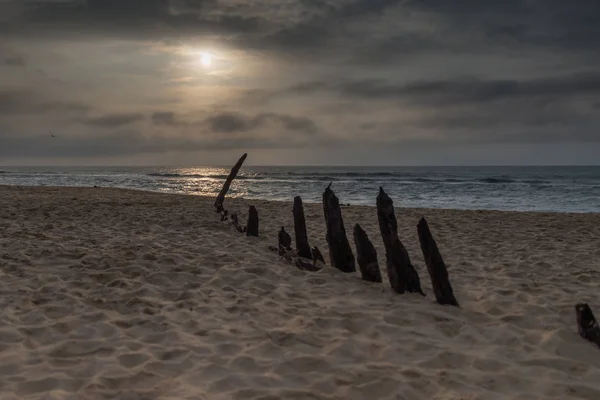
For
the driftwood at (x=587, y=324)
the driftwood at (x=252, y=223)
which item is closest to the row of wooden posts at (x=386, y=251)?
the driftwood at (x=587, y=324)

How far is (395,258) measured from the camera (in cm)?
734

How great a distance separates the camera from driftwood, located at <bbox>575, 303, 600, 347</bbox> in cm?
538

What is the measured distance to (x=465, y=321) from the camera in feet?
20.2

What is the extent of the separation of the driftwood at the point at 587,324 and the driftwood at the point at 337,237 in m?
3.87

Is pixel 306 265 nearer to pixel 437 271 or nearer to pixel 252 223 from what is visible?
pixel 437 271

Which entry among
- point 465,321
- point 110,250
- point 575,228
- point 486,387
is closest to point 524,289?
point 465,321

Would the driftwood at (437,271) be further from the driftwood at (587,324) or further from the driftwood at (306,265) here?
the driftwood at (306,265)

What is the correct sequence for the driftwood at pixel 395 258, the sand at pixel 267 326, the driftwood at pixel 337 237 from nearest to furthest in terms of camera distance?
the sand at pixel 267 326 → the driftwood at pixel 395 258 → the driftwood at pixel 337 237

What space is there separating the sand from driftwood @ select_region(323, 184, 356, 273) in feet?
1.04

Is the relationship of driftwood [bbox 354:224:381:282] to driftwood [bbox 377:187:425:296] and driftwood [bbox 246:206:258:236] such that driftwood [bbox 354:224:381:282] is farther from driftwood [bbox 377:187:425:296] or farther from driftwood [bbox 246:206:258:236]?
driftwood [bbox 246:206:258:236]

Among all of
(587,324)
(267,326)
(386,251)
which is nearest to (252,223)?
(386,251)

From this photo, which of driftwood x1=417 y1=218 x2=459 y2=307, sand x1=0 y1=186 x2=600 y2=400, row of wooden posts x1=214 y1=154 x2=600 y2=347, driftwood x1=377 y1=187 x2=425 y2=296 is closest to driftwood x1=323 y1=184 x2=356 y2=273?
row of wooden posts x1=214 y1=154 x2=600 y2=347

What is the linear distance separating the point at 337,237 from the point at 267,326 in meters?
3.20

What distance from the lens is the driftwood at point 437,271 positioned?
6.80 m
